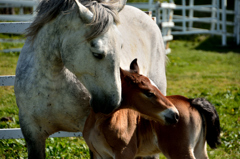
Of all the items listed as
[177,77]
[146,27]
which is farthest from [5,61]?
[146,27]

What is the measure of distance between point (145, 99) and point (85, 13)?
92 cm

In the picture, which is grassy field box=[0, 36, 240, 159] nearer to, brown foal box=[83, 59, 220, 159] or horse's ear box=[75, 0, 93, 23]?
brown foal box=[83, 59, 220, 159]

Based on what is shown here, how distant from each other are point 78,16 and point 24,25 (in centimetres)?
165

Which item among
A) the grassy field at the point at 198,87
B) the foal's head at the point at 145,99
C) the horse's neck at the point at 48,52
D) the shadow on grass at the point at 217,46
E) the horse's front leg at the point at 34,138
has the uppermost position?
the horse's neck at the point at 48,52

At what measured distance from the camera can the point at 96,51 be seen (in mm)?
2361

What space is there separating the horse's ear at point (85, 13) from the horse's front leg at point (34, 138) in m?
1.14

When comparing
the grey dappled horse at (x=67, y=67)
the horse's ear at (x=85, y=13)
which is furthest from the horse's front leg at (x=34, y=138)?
the horse's ear at (x=85, y=13)

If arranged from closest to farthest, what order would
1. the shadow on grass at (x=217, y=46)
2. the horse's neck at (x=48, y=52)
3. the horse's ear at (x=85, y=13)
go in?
the horse's ear at (x=85, y=13)
the horse's neck at (x=48, y=52)
the shadow on grass at (x=217, y=46)

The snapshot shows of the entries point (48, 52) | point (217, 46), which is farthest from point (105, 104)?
point (217, 46)

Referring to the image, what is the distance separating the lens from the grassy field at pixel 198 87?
4.14 metres

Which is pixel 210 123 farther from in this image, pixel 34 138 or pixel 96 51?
pixel 34 138

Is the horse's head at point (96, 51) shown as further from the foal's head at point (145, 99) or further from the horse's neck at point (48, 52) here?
the foal's head at point (145, 99)

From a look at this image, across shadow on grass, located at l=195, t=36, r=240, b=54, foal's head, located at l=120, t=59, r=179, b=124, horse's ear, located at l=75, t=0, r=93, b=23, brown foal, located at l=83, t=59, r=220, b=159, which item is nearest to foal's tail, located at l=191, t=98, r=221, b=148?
brown foal, located at l=83, t=59, r=220, b=159

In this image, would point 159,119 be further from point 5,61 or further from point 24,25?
point 5,61
